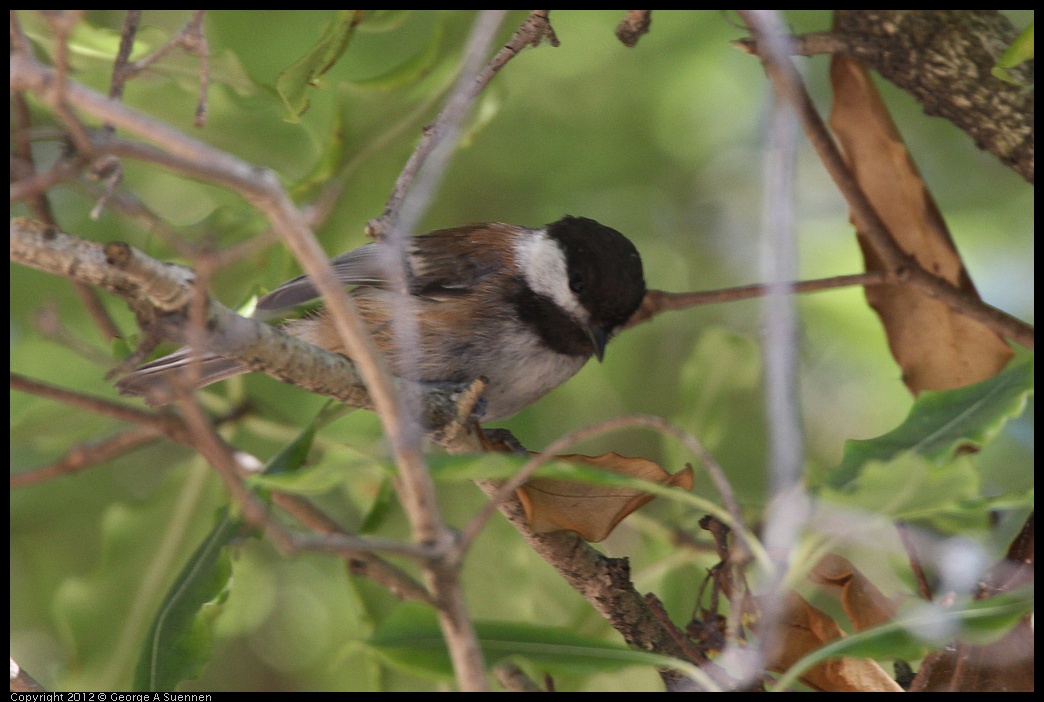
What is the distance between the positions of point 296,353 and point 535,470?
0.62 meters

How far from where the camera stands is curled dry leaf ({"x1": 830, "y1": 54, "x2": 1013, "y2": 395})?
2658mm

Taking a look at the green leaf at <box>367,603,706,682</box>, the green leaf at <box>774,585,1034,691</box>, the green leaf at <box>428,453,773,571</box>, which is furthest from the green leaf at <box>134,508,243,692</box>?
the green leaf at <box>774,585,1034,691</box>

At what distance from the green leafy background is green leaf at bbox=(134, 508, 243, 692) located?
0.65 meters

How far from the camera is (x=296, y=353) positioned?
1.75 meters

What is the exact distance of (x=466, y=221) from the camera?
371 centimetres

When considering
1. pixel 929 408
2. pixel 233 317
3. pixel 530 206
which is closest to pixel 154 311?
pixel 233 317

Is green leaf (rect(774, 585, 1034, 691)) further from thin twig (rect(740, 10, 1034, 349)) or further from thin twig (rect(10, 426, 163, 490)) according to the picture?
thin twig (rect(10, 426, 163, 490))

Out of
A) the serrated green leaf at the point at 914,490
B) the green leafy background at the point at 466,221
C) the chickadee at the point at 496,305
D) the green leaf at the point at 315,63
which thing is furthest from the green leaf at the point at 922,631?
the green leaf at the point at 315,63

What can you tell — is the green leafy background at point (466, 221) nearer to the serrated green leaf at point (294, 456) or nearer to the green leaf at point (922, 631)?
the serrated green leaf at point (294, 456)

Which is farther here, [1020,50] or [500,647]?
[1020,50]

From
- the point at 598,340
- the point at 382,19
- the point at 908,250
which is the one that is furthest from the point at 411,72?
the point at 908,250

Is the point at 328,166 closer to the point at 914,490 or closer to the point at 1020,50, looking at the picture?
the point at 1020,50

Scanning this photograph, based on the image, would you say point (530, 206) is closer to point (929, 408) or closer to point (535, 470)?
point (929, 408)

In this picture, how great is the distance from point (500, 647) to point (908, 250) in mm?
1794
